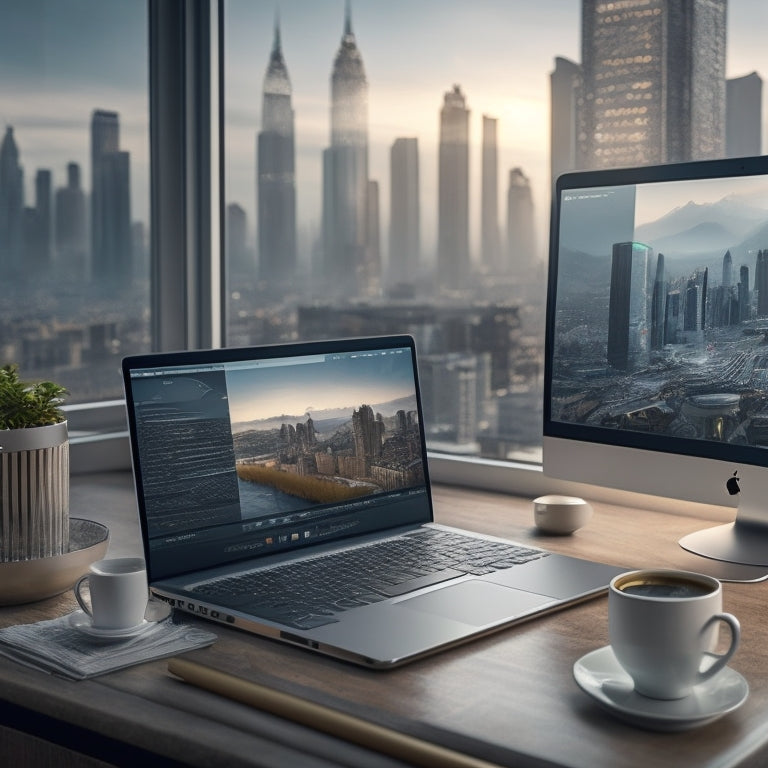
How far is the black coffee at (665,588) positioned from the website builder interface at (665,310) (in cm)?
46

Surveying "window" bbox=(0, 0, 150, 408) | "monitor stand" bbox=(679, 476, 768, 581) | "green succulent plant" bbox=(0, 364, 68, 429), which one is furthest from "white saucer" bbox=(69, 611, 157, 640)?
"window" bbox=(0, 0, 150, 408)

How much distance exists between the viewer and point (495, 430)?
77.0 inches

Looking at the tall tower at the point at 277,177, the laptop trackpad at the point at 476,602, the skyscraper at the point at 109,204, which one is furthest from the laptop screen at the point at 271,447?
the skyscraper at the point at 109,204

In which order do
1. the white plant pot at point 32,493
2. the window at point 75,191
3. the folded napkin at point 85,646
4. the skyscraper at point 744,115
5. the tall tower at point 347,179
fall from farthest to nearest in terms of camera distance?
the tall tower at point 347,179
the window at point 75,191
the skyscraper at point 744,115
the white plant pot at point 32,493
the folded napkin at point 85,646

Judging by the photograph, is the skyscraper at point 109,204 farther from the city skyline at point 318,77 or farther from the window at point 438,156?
the window at point 438,156

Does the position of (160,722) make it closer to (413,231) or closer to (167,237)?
(413,231)

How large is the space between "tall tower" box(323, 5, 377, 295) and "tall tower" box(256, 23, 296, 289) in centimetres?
9

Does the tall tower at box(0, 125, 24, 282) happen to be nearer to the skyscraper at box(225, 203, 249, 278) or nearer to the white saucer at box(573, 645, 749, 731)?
the skyscraper at box(225, 203, 249, 278)

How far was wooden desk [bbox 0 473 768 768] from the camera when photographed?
2.69 ft

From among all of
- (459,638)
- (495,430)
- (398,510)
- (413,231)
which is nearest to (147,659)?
(459,638)

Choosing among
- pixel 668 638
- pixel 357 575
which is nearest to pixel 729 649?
pixel 668 638

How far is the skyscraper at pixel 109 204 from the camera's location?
2.14 meters

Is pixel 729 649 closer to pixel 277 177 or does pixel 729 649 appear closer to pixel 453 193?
pixel 453 193

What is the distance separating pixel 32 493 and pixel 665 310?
34.0 inches
